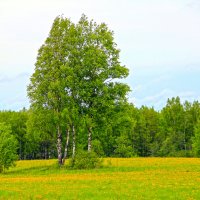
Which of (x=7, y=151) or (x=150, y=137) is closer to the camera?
(x=7, y=151)

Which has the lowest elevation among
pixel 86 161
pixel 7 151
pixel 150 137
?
pixel 86 161

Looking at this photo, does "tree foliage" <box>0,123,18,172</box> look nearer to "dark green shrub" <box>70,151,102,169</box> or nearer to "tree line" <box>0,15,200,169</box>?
"tree line" <box>0,15,200,169</box>

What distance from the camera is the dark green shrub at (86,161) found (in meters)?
55.3

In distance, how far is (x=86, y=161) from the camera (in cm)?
5531

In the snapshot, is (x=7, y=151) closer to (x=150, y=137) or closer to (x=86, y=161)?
(x=86, y=161)

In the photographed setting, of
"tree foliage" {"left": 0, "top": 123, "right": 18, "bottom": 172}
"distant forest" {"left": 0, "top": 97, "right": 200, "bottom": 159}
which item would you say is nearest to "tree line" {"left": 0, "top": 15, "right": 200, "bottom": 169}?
"tree foliage" {"left": 0, "top": 123, "right": 18, "bottom": 172}

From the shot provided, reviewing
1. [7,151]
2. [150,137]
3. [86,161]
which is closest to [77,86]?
[86,161]

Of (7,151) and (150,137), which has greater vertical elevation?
(150,137)

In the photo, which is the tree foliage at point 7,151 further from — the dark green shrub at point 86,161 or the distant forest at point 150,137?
the distant forest at point 150,137

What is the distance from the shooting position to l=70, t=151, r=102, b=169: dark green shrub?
55.3m

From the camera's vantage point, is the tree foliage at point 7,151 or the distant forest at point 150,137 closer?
the tree foliage at point 7,151

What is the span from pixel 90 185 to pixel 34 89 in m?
27.7

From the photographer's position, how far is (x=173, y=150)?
11825 centimetres

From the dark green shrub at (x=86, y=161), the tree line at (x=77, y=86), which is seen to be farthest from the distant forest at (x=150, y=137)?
the dark green shrub at (x=86, y=161)
